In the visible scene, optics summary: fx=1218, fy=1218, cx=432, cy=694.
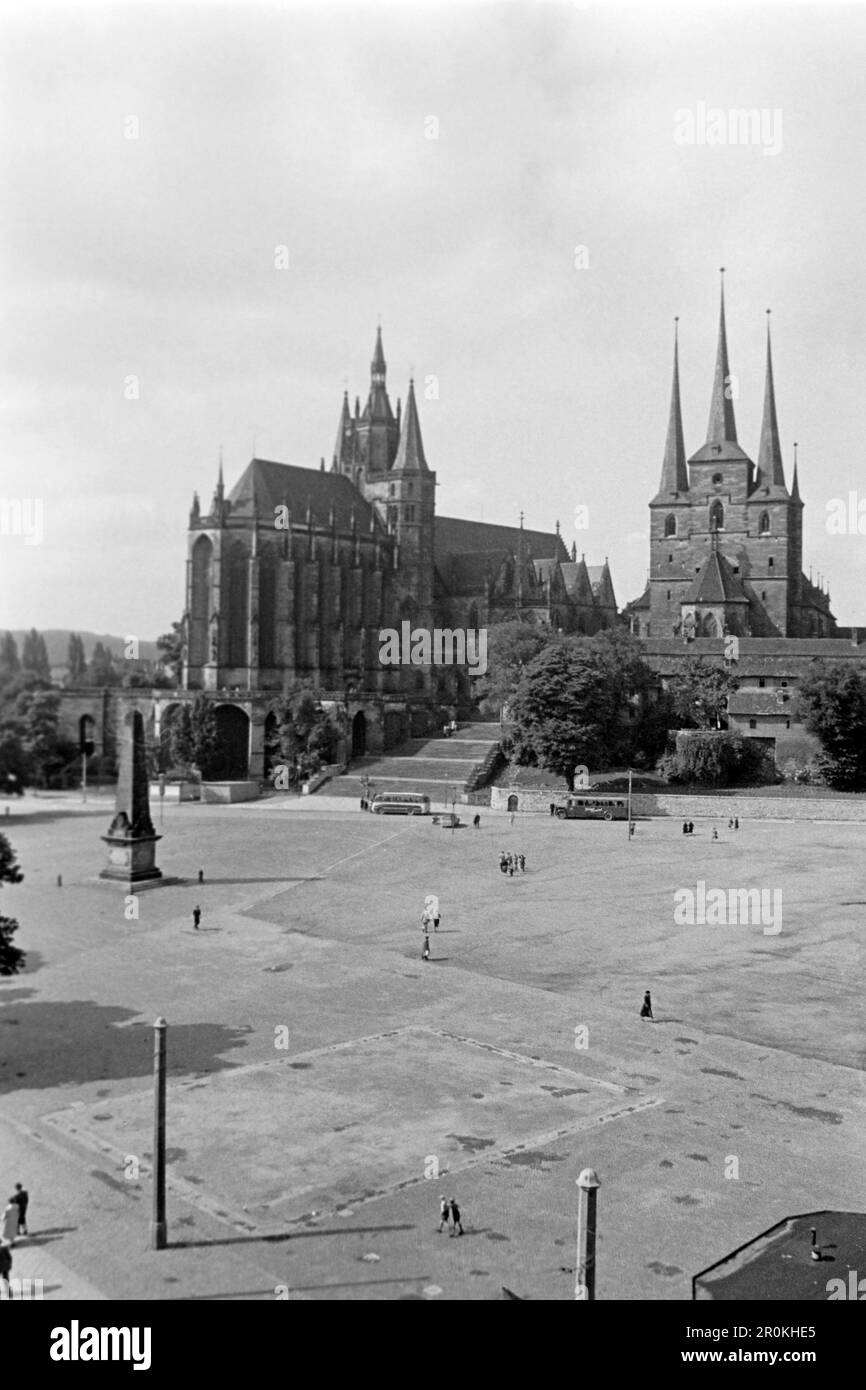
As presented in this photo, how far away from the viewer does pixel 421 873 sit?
4806 cm

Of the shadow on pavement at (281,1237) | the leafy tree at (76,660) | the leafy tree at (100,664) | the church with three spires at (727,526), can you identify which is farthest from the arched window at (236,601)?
the shadow on pavement at (281,1237)

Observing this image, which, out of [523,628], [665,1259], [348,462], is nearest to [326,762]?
[523,628]

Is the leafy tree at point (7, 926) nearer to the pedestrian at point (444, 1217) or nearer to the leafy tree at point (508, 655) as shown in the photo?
the pedestrian at point (444, 1217)

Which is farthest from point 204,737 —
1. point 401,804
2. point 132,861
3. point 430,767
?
point 132,861

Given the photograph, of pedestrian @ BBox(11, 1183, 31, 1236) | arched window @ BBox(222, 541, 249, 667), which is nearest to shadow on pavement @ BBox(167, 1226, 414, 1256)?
pedestrian @ BBox(11, 1183, 31, 1236)

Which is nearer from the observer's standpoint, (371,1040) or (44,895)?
(371,1040)

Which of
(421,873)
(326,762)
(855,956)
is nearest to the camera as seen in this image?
(855,956)

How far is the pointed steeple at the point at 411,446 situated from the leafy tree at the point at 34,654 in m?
93.6

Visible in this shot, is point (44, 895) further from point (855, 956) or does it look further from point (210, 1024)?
point (855, 956)
